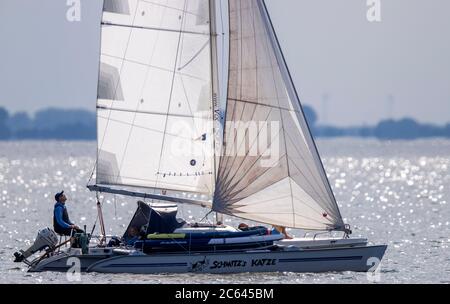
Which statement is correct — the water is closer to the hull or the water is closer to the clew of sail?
the hull

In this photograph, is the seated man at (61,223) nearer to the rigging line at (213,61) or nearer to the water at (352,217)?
the water at (352,217)

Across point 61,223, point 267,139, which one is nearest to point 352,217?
point 267,139

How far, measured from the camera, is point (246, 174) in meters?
42.8

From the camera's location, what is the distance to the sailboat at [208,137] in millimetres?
42469

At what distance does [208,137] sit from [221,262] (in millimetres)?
3735

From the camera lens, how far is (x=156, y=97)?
1706 inches

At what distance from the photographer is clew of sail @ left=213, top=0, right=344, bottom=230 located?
4275cm

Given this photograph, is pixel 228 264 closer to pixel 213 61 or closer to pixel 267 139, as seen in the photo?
pixel 267 139

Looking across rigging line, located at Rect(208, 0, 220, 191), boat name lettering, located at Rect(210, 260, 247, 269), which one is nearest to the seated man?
boat name lettering, located at Rect(210, 260, 247, 269)

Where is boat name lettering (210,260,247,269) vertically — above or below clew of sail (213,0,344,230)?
below

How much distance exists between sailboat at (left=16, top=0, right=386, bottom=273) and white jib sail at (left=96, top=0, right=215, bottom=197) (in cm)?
3

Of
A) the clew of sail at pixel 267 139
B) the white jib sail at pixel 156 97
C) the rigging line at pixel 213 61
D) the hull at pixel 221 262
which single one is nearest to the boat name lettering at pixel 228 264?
the hull at pixel 221 262

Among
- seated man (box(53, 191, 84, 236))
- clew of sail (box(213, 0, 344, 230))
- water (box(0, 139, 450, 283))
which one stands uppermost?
clew of sail (box(213, 0, 344, 230))
